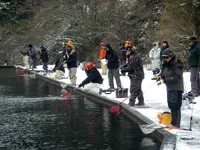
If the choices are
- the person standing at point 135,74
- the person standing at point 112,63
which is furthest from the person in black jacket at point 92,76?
the person standing at point 135,74

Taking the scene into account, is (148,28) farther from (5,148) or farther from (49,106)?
(5,148)

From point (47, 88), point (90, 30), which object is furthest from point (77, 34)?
point (47, 88)

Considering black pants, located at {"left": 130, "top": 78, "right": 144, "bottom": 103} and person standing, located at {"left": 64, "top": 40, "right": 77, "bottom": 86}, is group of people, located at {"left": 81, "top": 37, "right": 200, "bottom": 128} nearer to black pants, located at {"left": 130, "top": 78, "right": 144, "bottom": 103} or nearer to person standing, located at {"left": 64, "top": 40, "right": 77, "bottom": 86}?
black pants, located at {"left": 130, "top": 78, "right": 144, "bottom": 103}

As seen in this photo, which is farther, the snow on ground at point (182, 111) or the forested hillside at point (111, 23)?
the forested hillside at point (111, 23)

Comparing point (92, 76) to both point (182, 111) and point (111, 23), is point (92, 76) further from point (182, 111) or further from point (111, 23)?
point (111, 23)

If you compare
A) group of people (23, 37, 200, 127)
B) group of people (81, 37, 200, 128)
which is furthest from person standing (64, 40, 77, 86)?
group of people (81, 37, 200, 128)

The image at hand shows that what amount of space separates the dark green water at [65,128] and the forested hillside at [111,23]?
10.8m

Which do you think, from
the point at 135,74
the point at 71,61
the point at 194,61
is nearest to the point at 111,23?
the point at 71,61

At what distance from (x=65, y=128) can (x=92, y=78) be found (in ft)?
20.4

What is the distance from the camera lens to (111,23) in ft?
112

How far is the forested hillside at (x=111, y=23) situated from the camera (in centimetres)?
2506

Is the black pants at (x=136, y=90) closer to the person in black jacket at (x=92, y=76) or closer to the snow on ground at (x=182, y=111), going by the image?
the snow on ground at (x=182, y=111)

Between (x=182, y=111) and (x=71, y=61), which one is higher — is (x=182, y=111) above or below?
below

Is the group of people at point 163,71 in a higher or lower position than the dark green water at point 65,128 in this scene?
higher
